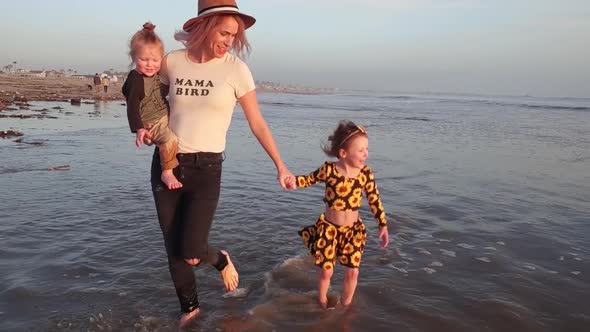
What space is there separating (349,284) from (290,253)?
1408 millimetres

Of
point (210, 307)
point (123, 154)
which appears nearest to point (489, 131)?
point (123, 154)

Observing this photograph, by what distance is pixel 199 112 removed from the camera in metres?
3.30

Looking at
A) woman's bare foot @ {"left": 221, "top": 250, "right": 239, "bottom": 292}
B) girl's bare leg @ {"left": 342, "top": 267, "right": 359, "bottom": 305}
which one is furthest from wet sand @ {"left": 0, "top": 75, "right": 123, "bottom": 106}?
girl's bare leg @ {"left": 342, "top": 267, "right": 359, "bottom": 305}

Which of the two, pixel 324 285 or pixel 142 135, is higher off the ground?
pixel 142 135

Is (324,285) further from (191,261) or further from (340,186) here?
(191,261)

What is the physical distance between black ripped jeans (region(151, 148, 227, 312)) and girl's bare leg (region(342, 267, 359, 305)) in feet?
4.50

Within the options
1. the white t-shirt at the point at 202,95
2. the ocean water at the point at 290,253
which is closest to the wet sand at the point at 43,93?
the ocean water at the point at 290,253

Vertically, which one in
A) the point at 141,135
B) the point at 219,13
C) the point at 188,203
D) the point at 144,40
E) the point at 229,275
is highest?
the point at 219,13

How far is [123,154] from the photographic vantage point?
38.0 ft

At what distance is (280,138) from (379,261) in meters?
11.2

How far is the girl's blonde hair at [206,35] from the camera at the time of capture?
10.3 ft

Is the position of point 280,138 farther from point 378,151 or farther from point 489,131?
point 489,131

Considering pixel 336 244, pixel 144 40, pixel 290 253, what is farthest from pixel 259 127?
pixel 290 253

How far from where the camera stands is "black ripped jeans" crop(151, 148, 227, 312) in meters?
3.35
